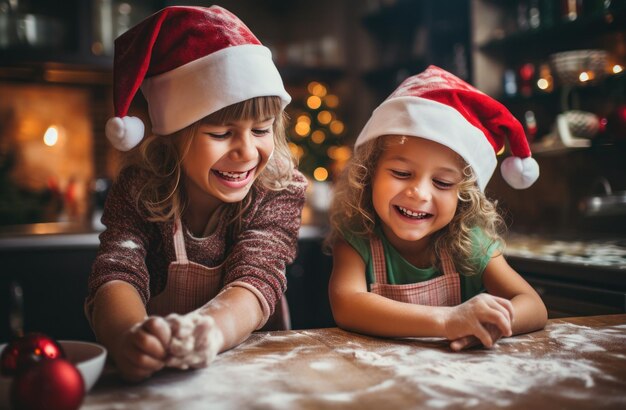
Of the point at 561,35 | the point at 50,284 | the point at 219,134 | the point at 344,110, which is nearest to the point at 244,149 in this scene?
the point at 219,134

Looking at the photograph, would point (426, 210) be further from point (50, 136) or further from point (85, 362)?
point (50, 136)

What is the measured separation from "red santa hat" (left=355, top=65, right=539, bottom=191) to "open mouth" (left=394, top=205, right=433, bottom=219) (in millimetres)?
129

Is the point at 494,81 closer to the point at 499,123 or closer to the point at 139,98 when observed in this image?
the point at 499,123

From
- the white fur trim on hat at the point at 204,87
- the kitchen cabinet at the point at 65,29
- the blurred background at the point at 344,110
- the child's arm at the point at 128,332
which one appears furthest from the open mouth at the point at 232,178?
the kitchen cabinet at the point at 65,29

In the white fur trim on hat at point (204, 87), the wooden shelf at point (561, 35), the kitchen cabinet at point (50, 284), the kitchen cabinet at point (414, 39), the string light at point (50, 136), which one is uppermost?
the kitchen cabinet at point (414, 39)

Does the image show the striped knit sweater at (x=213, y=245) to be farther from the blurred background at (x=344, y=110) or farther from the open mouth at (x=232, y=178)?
the blurred background at (x=344, y=110)

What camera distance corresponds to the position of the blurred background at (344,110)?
87.0 inches

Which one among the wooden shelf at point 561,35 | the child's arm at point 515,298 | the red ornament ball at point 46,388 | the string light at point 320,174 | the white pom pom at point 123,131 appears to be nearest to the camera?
the red ornament ball at point 46,388

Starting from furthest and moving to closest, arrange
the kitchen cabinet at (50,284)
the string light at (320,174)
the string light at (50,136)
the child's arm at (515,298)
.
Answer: the string light at (320,174) < the string light at (50,136) < the kitchen cabinet at (50,284) < the child's arm at (515,298)

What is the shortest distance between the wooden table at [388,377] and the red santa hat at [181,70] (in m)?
0.42

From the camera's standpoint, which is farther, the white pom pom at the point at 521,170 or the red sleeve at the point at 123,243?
the white pom pom at the point at 521,170

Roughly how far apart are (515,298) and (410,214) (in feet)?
0.78

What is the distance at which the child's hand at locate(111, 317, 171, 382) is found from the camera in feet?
2.28

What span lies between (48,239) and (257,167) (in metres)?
1.75
